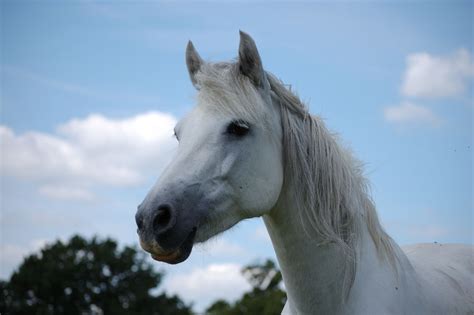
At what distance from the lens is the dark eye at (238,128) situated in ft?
11.2

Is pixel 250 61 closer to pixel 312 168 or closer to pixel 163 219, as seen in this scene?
pixel 312 168

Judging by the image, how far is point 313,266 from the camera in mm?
3424

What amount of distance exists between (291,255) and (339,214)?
420 mm

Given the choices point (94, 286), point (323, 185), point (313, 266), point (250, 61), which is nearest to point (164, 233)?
point (313, 266)

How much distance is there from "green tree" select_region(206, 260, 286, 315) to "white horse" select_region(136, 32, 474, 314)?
29.1 meters

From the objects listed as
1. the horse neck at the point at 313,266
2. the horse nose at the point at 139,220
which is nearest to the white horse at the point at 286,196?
the horse neck at the point at 313,266

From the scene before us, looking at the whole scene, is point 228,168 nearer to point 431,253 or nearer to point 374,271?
point 374,271

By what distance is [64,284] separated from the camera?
35.6 m

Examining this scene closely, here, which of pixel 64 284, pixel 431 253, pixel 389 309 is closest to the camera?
pixel 389 309

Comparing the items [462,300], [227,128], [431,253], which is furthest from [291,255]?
[431,253]

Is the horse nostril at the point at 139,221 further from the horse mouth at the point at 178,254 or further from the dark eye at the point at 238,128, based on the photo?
the dark eye at the point at 238,128

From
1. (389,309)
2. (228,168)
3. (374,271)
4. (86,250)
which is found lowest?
(389,309)

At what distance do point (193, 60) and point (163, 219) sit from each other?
1.48 metres

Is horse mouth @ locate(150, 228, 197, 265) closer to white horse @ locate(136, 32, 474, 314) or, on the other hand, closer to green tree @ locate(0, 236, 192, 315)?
white horse @ locate(136, 32, 474, 314)
